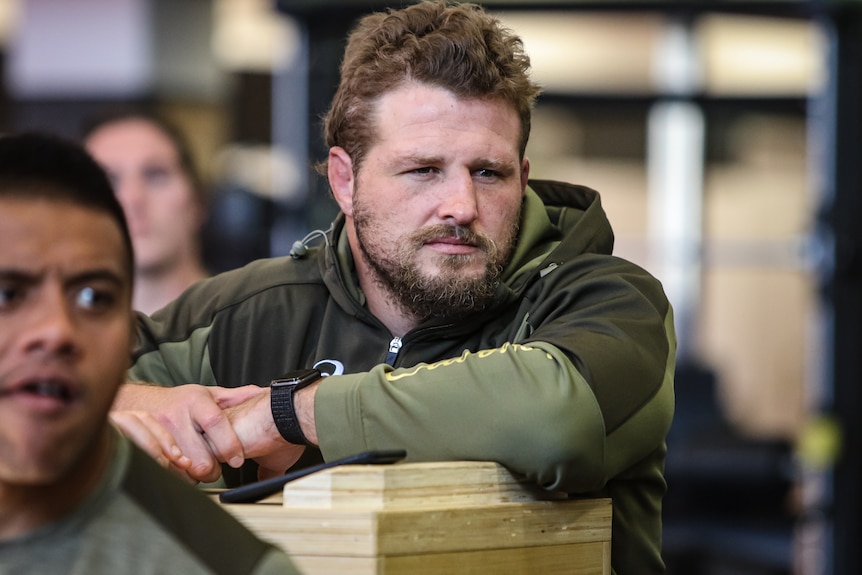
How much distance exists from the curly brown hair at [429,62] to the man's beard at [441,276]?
0.17 meters

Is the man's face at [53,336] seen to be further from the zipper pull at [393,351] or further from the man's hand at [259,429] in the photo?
the zipper pull at [393,351]

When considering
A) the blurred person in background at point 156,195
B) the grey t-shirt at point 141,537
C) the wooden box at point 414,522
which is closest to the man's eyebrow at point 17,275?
the grey t-shirt at point 141,537

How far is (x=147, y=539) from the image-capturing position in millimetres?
1074

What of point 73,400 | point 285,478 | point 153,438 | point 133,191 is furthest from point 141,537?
point 133,191

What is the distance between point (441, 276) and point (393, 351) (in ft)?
0.45

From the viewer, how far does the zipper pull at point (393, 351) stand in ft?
6.50

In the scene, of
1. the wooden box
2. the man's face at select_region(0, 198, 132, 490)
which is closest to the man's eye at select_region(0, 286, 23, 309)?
the man's face at select_region(0, 198, 132, 490)

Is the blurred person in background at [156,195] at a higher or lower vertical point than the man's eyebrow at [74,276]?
lower

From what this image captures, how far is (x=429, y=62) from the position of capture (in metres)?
1.97

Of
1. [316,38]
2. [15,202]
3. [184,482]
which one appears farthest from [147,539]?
[316,38]

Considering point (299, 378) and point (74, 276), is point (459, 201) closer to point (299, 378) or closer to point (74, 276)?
point (299, 378)

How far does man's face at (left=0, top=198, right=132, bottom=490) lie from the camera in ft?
3.29

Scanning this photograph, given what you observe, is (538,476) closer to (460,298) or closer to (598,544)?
(598,544)

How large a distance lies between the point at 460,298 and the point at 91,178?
0.89 metres
